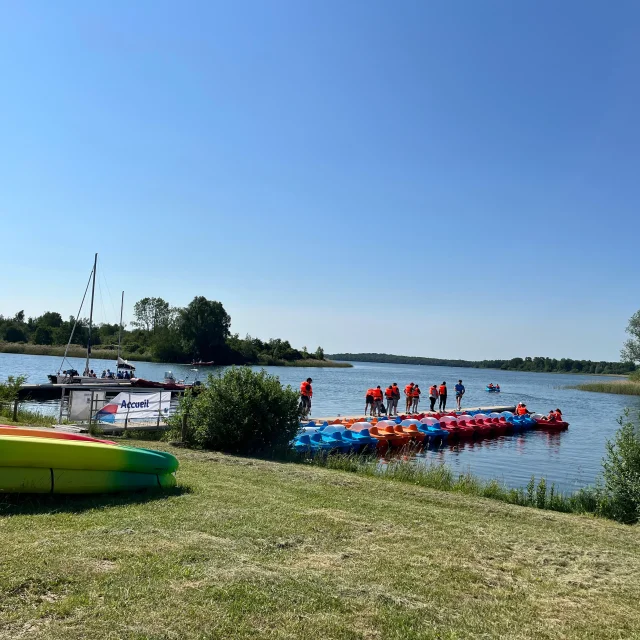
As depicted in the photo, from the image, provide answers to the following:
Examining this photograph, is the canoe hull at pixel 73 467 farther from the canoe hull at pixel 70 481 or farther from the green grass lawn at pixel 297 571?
the green grass lawn at pixel 297 571

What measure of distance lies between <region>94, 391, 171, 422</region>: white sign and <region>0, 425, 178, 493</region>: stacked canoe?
7.89 m

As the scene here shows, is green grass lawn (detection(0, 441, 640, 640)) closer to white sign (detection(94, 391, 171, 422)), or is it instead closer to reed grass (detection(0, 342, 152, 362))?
white sign (detection(94, 391, 171, 422))

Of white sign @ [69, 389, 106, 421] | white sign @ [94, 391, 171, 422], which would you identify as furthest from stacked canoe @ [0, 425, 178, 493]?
white sign @ [69, 389, 106, 421]

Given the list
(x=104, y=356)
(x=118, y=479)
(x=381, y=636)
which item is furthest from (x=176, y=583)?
(x=104, y=356)

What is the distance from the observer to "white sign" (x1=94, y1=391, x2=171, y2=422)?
1612cm

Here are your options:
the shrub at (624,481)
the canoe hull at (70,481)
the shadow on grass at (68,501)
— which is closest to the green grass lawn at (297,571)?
the shadow on grass at (68,501)

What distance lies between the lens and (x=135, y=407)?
16.6 metres

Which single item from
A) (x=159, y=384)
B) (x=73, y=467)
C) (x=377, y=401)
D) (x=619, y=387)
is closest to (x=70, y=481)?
(x=73, y=467)

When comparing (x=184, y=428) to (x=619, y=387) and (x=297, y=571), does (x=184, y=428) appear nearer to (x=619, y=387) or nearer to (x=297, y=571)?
(x=297, y=571)

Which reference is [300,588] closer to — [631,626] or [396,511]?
[631,626]

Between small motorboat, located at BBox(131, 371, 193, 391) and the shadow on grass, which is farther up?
the shadow on grass

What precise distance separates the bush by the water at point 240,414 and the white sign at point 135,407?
1953 mm

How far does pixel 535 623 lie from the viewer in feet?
14.6

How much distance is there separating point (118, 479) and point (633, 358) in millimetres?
91000
